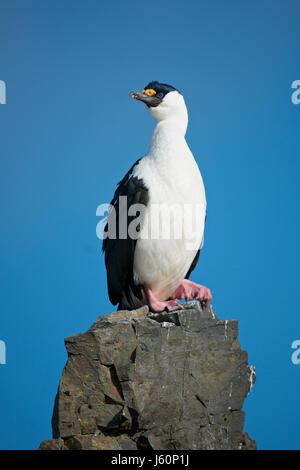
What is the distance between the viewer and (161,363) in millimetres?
4762

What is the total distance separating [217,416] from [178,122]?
2.83 meters

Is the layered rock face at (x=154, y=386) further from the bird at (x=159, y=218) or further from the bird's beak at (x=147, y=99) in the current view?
the bird's beak at (x=147, y=99)

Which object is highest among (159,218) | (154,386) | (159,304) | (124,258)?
(159,218)

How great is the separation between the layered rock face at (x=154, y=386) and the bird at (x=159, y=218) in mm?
595

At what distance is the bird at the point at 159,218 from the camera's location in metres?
5.47

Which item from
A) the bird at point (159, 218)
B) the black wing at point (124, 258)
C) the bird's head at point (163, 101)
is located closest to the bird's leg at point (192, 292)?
the bird at point (159, 218)

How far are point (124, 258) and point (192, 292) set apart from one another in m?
0.79

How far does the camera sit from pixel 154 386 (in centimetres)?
466

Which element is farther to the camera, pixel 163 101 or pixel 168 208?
pixel 163 101

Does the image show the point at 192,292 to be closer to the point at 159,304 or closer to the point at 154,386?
the point at 159,304

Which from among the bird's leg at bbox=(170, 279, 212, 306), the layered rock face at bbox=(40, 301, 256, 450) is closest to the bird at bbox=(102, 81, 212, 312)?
the bird's leg at bbox=(170, 279, 212, 306)

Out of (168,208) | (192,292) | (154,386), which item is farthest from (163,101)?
(154,386)

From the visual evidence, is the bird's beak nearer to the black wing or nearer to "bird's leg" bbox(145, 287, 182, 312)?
the black wing
